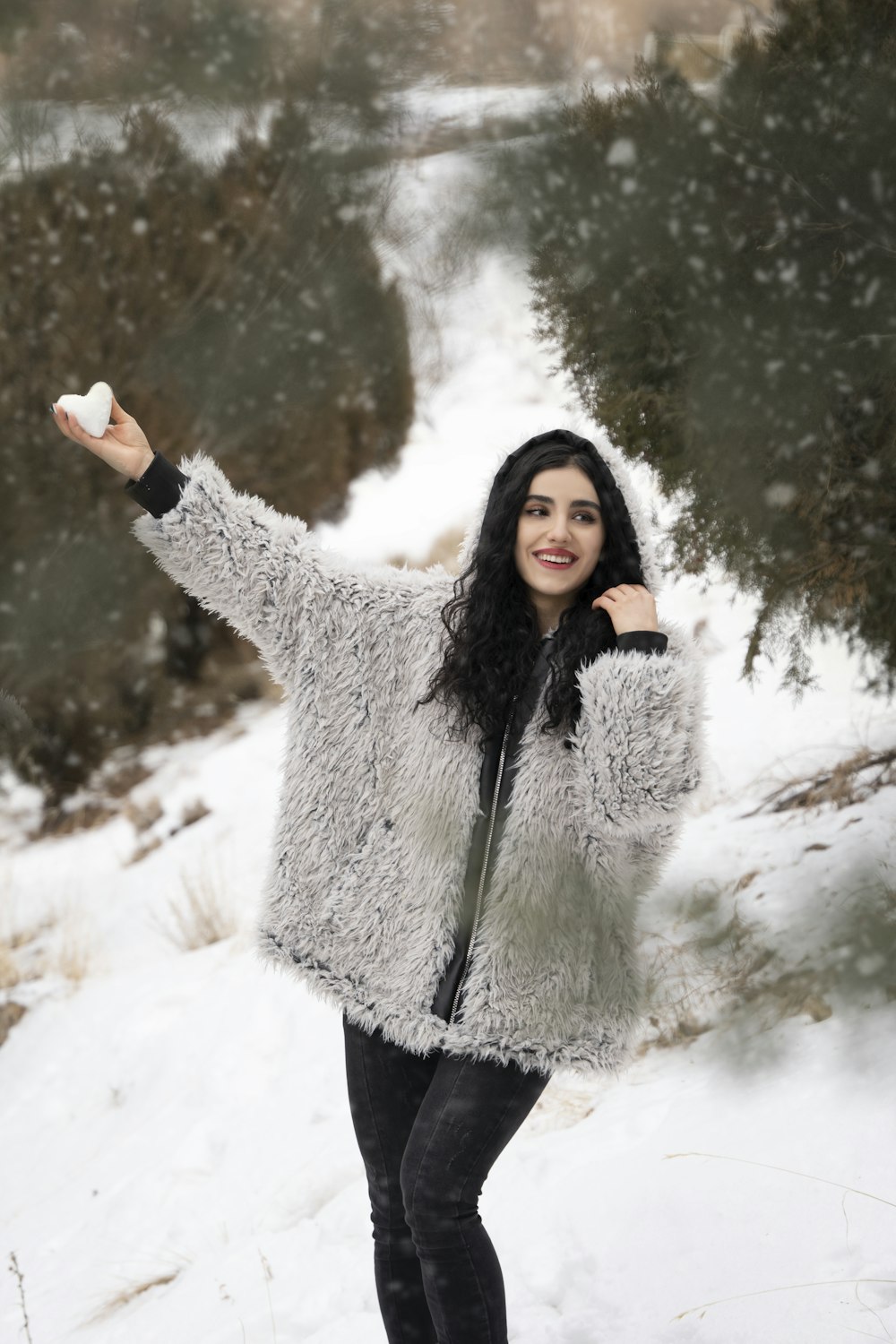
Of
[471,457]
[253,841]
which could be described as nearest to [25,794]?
[253,841]

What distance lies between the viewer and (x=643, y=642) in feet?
3.57

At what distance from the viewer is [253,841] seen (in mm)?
3859

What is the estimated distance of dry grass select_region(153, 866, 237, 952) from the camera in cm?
338

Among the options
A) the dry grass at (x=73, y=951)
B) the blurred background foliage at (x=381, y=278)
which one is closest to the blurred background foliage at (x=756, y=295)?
the blurred background foliage at (x=381, y=278)

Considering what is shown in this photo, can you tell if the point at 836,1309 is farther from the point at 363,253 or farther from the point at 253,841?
the point at 363,253

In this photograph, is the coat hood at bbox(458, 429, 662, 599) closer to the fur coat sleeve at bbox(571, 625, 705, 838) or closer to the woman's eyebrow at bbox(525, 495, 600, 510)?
the woman's eyebrow at bbox(525, 495, 600, 510)

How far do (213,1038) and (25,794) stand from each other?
83.2 inches

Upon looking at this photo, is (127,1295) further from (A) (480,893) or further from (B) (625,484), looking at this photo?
(B) (625,484)

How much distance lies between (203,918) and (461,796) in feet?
7.97

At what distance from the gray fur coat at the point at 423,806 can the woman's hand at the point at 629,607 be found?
1.7 inches

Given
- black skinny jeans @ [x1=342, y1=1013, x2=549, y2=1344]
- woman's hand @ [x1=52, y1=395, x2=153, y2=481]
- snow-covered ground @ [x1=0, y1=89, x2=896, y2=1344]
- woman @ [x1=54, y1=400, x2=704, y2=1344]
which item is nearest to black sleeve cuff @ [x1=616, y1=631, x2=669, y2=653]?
woman @ [x1=54, y1=400, x2=704, y2=1344]

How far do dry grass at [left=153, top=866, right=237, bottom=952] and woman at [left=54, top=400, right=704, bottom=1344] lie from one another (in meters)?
2.19

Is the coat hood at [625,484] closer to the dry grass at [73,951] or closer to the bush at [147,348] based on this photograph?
the bush at [147,348]

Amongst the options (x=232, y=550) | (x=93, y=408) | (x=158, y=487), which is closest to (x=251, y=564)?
(x=232, y=550)
